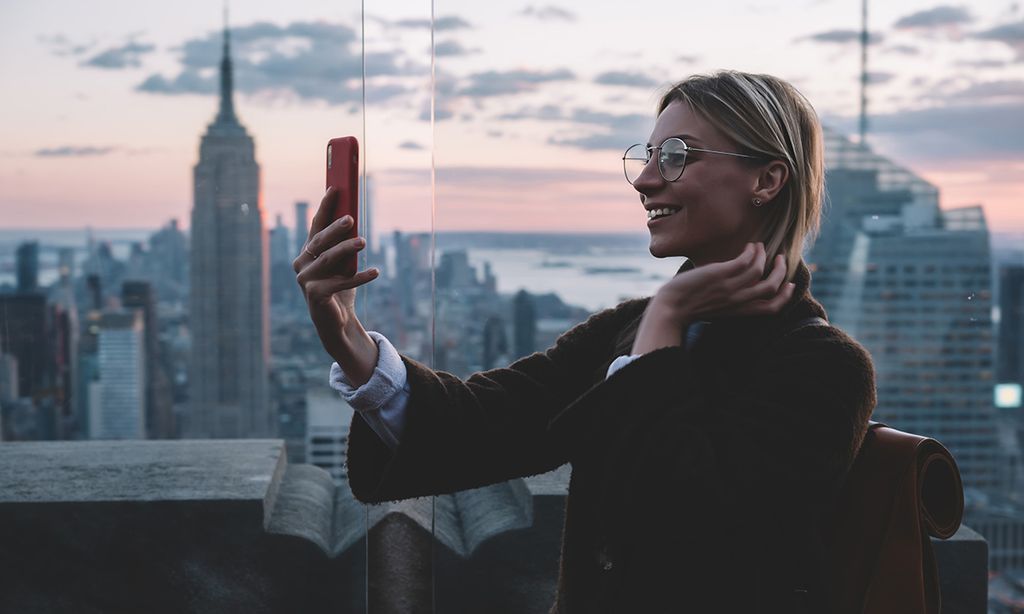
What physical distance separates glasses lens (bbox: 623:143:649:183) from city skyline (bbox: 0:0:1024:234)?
0.24 ft

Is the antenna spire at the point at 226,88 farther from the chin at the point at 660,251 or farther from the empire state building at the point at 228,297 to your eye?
the chin at the point at 660,251

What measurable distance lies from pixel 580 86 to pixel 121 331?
3008 millimetres

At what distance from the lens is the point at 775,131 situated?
1047mm

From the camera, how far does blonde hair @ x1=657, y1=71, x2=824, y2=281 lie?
3.42 feet

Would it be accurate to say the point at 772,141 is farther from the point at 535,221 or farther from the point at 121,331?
the point at 121,331

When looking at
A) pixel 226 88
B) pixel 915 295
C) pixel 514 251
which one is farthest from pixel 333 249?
pixel 915 295

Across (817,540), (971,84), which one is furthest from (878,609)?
(971,84)

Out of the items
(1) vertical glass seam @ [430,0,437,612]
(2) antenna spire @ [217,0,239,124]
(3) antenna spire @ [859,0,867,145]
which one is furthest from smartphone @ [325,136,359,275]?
(3) antenna spire @ [859,0,867,145]

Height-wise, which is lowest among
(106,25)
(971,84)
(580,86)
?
(580,86)

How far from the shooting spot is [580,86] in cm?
621

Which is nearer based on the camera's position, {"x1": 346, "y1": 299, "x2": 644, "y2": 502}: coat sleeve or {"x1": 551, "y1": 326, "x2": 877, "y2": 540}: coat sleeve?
{"x1": 551, "y1": 326, "x2": 877, "y2": 540}: coat sleeve

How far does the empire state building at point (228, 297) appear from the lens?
12.3 ft

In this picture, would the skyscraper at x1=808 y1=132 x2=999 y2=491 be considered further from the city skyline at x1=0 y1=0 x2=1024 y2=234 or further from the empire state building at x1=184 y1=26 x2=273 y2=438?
the empire state building at x1=184 y1=26 x2=273 y2=438

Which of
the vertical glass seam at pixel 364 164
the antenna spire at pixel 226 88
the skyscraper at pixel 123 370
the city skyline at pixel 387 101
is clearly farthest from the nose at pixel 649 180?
the antenna spire at pixel 226 88
